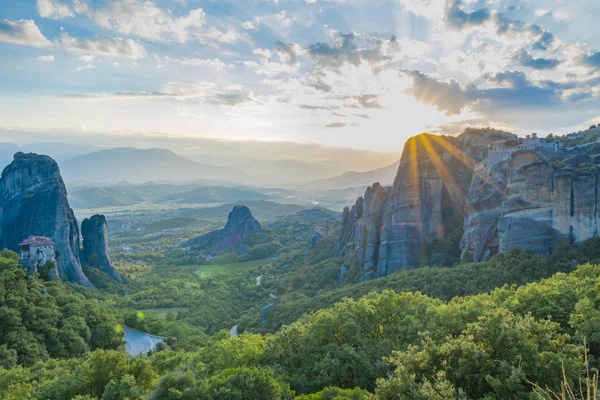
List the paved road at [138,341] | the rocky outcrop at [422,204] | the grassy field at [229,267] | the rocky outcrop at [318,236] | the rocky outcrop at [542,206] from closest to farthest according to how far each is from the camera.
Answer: the rocky outcrop at [542,206] → the paved road at [138,341] → the rocky outcrop at [422,204] → the rocky outcrop at [318,236] → the grassy field at [229,267]

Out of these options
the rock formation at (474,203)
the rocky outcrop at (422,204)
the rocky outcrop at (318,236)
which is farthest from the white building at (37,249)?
the rocky outcrop at (318,236)

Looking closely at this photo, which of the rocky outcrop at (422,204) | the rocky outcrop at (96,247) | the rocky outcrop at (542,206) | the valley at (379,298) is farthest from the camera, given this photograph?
the rocky outcrop at (96,247)

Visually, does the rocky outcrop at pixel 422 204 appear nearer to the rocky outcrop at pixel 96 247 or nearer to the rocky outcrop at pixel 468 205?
the rocky outcrop at pixel 468 205

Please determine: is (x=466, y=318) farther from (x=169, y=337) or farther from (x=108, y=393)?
(x=169, y=337)

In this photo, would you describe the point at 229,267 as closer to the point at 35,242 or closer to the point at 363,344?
the point at 35,242

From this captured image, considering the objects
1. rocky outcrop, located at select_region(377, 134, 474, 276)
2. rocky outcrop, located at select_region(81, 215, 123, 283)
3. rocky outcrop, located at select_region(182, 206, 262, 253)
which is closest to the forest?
rocky outcrop, located at select_region(377, 134, 474, 276)

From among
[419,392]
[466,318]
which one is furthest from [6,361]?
[466,318]

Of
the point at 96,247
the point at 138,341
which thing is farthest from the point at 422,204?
the point at 96,247
